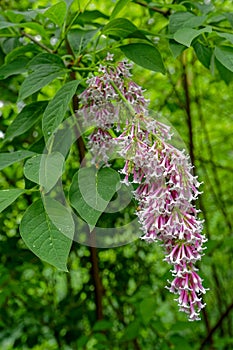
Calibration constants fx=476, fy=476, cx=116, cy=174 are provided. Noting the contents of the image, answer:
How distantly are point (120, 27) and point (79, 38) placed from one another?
0.15 meters

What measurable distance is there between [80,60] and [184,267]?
535 millimetres

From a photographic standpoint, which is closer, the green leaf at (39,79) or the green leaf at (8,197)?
the green leaf at (8,197)

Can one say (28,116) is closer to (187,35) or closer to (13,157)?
(13,157)

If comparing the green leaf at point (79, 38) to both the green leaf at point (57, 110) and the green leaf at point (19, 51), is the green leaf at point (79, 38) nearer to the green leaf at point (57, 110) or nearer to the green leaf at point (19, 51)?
the green leaf at point (19, 51)

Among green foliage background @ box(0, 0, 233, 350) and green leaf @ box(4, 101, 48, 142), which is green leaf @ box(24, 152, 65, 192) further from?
green foliage background @ box(0, 0, 233, 350)

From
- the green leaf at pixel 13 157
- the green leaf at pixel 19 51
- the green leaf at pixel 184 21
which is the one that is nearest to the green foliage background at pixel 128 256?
the green leaf at pixel 19 51

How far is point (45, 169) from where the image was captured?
0.77 metres

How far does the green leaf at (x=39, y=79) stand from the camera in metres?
0.94

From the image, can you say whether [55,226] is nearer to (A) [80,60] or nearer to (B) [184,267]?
(B) [184,267]

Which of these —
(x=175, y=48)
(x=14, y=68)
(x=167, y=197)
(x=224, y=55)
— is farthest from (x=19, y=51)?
(x=167, y=197)

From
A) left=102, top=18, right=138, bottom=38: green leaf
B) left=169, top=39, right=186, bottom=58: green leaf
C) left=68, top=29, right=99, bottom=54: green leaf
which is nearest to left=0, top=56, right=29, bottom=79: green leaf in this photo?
left=68, top=29, right=99, bottom=54: green leaf

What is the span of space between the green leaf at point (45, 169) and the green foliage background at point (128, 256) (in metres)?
0.45

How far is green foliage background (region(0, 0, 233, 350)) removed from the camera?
1.73m

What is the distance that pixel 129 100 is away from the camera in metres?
0.88
